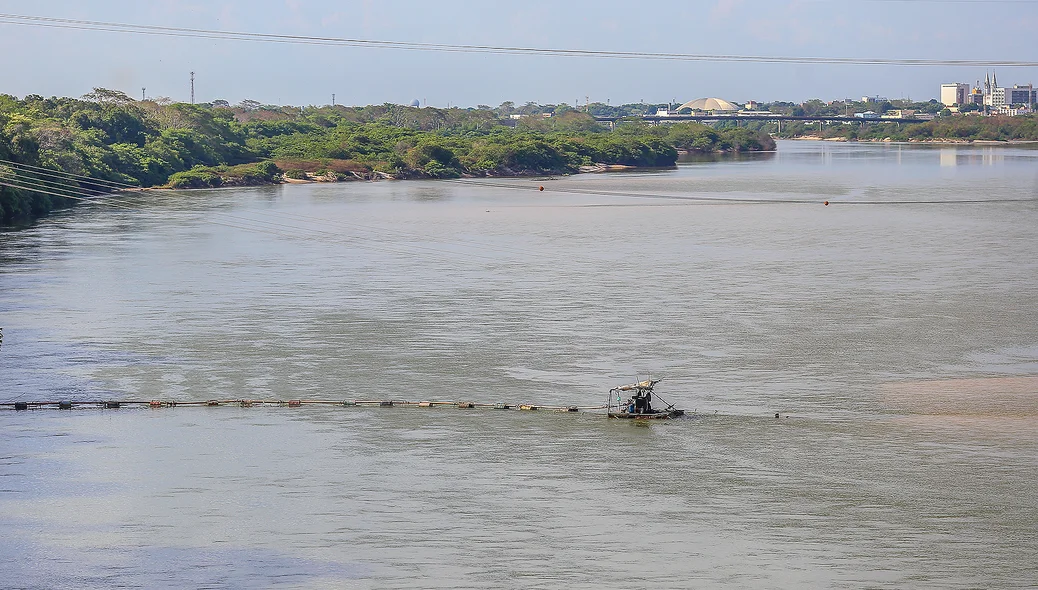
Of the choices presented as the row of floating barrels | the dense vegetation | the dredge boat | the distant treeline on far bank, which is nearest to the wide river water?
the row of floating barrels

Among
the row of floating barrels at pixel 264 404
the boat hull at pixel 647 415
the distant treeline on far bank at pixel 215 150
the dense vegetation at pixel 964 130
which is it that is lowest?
the boat hull at pixel 647 415

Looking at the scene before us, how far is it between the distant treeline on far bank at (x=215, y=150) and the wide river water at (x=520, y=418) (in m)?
18.4

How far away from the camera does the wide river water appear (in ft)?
52.1

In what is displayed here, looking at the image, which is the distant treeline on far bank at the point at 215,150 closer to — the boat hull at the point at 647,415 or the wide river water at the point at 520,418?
the wide river water at the point at 520,418

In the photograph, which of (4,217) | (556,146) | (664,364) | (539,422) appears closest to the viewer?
(539,422)

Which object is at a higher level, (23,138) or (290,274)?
(23,138)

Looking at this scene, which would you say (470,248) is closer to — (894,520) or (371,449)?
(371,449)

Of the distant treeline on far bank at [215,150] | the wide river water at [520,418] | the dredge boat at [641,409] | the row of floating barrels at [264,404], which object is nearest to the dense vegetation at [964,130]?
the distant treeline on far bank at [215,150]

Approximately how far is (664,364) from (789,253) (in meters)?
20.1

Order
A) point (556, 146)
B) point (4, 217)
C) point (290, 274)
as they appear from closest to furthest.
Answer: point (290, 274)
point (4, 217)
point (556, 146)

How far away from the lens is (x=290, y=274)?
1544 inches

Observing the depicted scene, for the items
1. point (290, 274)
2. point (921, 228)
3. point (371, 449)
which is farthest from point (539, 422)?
point (921, 228)

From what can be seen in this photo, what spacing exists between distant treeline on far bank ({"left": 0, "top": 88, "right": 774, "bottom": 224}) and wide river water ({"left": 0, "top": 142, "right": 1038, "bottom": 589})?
724 inches

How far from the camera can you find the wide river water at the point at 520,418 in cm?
1587
